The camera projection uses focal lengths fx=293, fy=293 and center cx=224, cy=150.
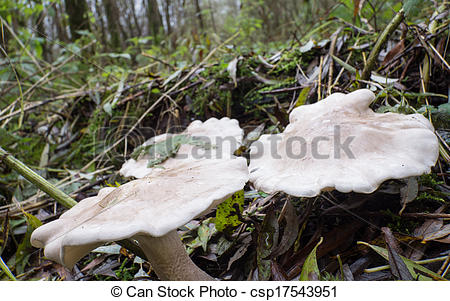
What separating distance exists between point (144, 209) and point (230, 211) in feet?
1.68

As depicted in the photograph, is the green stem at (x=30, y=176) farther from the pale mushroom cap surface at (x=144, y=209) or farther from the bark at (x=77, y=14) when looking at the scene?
the bark at (x=77, y=14)

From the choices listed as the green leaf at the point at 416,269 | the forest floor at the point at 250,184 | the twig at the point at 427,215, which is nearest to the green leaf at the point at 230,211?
the forest floor at the point at 250,184

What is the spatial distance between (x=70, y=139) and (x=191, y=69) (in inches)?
59.3

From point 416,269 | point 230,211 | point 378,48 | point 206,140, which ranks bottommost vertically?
point 416,269

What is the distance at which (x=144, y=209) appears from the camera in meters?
0.92

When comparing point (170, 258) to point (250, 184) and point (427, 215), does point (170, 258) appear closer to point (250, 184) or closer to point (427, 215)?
point (250, 184)

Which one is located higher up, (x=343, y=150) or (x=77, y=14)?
(x=77, y=14)

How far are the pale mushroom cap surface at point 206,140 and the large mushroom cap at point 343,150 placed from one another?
1.11ft

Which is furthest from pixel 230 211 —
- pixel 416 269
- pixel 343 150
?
pixel 416 269

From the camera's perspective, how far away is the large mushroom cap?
103 centimetres

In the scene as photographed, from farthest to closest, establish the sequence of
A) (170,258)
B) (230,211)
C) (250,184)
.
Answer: (250,184) < (230,211) < (170,258)

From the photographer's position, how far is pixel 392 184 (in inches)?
51.9
